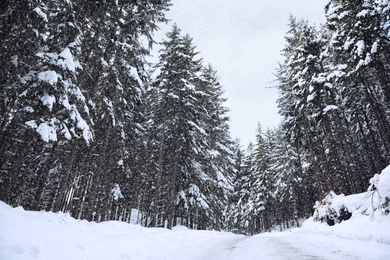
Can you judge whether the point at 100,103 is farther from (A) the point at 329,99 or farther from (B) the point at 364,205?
(A) the point at 329,99

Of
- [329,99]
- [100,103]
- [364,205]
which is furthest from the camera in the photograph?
[329,99]

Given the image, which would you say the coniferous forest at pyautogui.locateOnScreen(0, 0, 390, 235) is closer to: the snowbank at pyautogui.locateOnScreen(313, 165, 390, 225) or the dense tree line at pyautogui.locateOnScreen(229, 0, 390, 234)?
the dense tree line at pyautogui.locateOnScreen(229, 0, 390, 234)

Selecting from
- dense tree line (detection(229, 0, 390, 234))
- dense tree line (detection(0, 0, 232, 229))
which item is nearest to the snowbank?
dense tree line (detection(229, 0, 390, 234))

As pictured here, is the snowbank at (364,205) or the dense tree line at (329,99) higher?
the dense tree line at (329,99)

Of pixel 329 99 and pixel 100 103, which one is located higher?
pixel 329 99

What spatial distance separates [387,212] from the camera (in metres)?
5.87

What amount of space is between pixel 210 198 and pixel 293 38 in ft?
58.3

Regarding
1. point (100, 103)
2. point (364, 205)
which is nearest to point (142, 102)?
point (100, 103)

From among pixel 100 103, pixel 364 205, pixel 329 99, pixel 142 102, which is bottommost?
pixel 364 205

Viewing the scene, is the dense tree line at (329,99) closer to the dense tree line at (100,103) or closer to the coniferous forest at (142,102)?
the coniferous forest at (142,102)

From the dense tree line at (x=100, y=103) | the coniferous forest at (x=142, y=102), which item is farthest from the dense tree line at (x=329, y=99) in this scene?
the dense tree line at (x=100, y=103)

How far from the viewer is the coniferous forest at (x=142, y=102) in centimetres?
873

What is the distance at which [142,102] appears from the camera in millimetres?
15031

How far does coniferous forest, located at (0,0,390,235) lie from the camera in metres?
8.73
